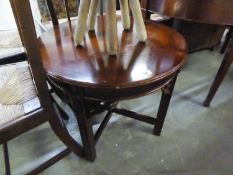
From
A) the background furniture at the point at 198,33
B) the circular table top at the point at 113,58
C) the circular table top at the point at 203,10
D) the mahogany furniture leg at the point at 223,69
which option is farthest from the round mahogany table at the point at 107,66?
the background furniture at the point at 198,33

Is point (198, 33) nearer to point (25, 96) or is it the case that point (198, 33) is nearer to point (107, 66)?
point (107, 66)

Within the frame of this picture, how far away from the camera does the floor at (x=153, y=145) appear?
992 mm

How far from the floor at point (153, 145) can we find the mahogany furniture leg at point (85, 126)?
0.25 ft

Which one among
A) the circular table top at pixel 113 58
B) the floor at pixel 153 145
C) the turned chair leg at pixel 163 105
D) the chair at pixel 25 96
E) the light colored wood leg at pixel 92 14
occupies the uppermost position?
the light colored wood leg at pixel 92 14

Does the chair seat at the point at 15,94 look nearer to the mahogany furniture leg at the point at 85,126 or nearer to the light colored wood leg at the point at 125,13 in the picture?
the mahogany furniture leg at the point at 85,126

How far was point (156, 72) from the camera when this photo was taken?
0.64 m

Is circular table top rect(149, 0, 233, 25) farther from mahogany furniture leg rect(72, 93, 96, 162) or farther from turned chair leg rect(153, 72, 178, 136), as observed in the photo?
mahogany furniture leg rect(72, 93, 96, 162)

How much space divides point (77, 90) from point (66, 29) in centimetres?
41

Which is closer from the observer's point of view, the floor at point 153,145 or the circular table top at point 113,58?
the circular table top at point 113,58

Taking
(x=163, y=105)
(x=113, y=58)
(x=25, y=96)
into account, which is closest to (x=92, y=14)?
(x=113, y=58)

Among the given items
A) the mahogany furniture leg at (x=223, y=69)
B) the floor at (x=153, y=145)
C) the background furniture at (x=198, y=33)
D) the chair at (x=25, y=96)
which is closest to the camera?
the chair at (x=25, y=96)

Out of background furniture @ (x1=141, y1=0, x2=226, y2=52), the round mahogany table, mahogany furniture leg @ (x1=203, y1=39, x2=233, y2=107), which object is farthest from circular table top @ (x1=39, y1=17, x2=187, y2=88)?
background furniture @ (x1=141, y1=0, x2=226, y2=52)

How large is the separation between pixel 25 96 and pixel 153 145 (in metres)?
0.70

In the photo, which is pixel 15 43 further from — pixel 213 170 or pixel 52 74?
pixel 213 170
